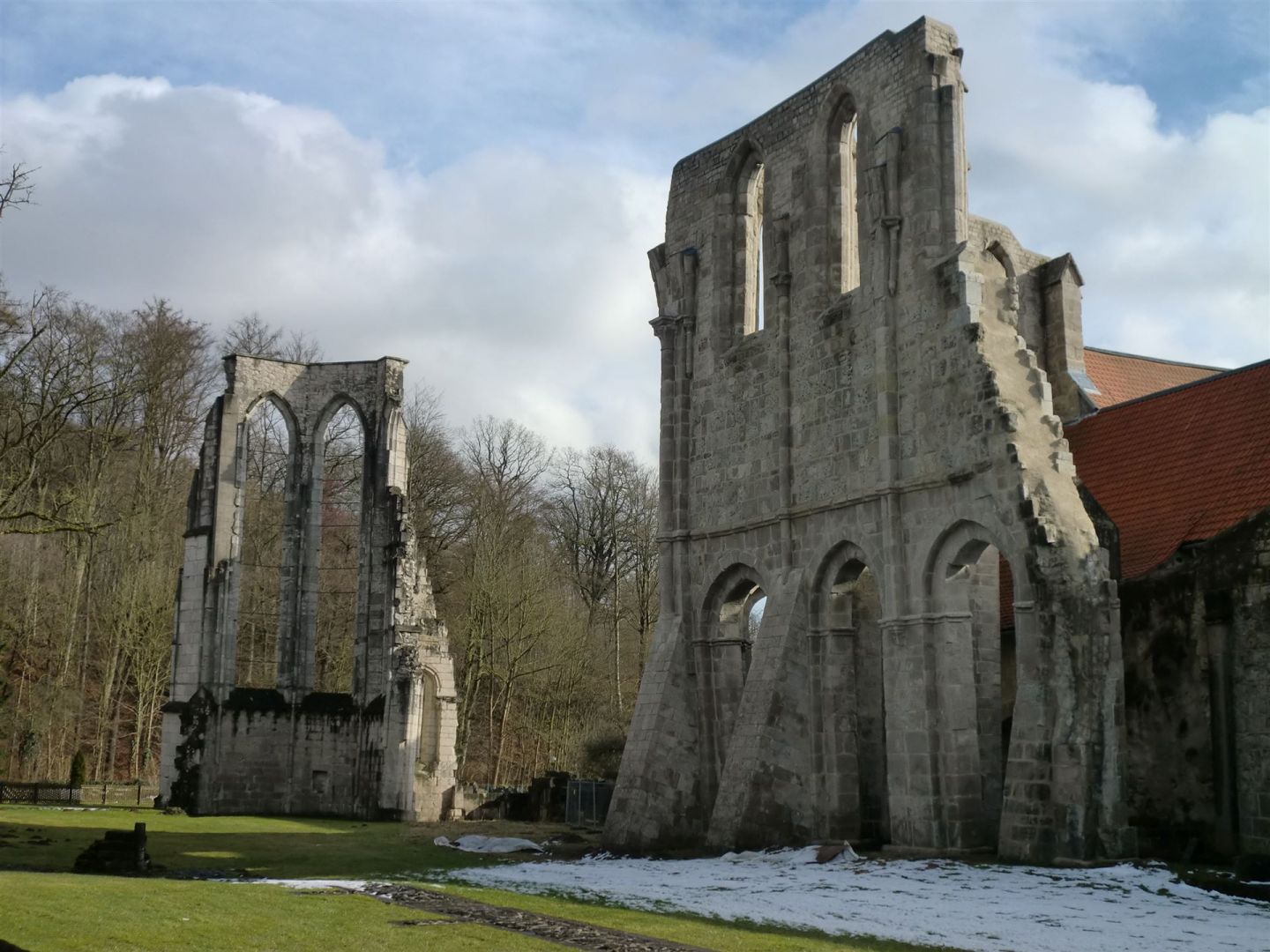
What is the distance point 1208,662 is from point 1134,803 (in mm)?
2088

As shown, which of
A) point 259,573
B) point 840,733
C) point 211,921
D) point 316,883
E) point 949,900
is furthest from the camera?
point 259,573

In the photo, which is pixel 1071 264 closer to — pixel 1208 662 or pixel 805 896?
pixel 1208 662

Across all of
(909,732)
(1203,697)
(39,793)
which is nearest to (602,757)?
(39,793)

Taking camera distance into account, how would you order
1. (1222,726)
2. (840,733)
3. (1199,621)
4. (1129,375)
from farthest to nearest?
(1129,375), (840,733), (1199,621), (1222,726)

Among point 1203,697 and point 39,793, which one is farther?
point 39,793

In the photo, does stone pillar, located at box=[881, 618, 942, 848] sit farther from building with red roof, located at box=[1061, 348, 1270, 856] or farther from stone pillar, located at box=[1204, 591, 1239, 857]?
stone pillar, located at box=[1204, 591, 1239, 857]

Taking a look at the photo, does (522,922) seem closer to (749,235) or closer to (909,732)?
(909,732)

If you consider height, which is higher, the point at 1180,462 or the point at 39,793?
the point at 1180,462

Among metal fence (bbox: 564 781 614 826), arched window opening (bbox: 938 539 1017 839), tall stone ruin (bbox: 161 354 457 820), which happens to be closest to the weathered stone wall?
arched window opening (bbox: 938 539 1017 839)

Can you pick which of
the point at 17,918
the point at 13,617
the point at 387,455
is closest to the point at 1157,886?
the point at 17,918

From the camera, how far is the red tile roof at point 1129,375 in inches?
1017

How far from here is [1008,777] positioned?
16.1 meters

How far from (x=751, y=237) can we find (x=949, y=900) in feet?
43.4

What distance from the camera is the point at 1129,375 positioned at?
1055 inches
